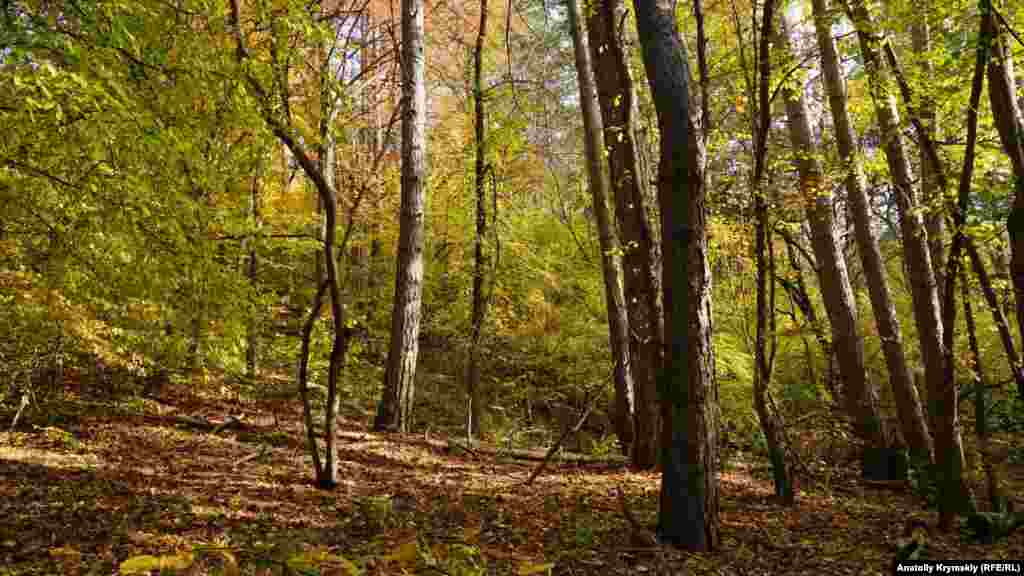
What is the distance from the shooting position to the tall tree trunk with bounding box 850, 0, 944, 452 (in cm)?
645

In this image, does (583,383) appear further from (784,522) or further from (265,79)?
(265,79)

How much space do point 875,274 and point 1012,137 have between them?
10.5ft

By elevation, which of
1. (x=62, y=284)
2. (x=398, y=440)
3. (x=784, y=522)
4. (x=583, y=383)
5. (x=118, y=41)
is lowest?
(x=784, y=522)

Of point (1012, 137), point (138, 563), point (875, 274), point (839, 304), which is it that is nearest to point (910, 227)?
point (875, 274)

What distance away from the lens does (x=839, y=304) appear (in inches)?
320

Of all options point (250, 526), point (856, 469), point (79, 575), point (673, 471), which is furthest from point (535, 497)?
point (856, 469)

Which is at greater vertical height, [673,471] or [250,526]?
[673,471]

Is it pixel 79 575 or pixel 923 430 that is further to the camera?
pixel 923 430

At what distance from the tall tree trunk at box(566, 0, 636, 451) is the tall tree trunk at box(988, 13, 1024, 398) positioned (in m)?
3.74

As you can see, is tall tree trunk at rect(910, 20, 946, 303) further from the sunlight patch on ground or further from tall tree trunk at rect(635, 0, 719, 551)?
the sunlight patch on ground

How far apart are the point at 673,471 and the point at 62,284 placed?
5.08 meters

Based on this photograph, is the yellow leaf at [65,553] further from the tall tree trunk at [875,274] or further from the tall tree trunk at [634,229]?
the tall tree trunk at [875,274]

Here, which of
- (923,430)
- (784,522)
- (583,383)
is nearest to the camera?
(784,522)

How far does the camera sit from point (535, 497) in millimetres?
6137
